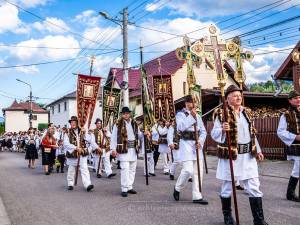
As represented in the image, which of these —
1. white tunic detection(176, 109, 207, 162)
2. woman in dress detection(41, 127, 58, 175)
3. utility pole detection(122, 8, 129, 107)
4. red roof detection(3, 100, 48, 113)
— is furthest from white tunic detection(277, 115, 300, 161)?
red roof detection(3, 100, 48, 113)

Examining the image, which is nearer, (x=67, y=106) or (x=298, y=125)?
(x=298, y=125)

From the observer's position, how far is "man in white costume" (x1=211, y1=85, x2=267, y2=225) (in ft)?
18.6

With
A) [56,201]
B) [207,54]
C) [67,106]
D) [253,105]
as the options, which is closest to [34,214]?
[56,201]

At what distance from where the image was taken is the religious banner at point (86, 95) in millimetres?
11188

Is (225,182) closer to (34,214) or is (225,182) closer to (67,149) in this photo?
(34,214)

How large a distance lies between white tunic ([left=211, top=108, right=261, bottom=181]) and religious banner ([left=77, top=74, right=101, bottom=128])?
229 inches

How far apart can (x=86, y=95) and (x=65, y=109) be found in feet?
123

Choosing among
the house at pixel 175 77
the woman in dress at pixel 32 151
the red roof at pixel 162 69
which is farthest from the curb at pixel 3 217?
the house at pixel 175 77

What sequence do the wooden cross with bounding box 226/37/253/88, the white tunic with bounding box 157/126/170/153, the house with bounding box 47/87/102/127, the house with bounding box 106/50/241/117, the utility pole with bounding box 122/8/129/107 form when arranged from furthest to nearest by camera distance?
the house with bounding box 47/87/102/127 < the house with bounding box 106/50/241/117 < the utility pole with bounding box 122/8/129/107 < the white tunic with bounding box 157/126/170/153 < the wooden cross with bounding box 226/37/253/88

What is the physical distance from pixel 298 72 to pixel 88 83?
845 centimetres

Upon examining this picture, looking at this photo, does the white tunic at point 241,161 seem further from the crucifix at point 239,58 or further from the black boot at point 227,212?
the crucifix at point 239,58

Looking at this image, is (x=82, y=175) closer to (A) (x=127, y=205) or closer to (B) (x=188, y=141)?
(A) (x=127, y=205)

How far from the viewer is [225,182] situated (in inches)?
231

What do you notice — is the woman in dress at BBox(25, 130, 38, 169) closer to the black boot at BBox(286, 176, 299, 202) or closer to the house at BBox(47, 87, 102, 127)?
the black boot at BBox(286, 176, 299, 202)
